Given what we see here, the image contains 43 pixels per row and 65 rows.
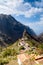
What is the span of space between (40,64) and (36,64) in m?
0.26

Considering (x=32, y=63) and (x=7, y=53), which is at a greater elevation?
(x=7, y=53)

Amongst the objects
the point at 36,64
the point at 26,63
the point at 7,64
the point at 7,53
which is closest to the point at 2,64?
the point at 7,64

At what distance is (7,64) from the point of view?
35.8ft

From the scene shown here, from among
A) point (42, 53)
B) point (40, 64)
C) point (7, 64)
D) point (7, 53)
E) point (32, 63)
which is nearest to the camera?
point (40, 64)

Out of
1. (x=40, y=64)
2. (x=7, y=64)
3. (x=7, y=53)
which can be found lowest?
(x=40, y=64)

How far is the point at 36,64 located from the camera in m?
8.73

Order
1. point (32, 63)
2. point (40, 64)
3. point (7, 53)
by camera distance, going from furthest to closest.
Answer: point (7, 53) → point (32, 63) → point (40, 64)

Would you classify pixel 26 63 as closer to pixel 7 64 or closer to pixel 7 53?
pixel 7 64

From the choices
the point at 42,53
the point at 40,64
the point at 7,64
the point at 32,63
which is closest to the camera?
the point at 40,64

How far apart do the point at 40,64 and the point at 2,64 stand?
3.55 m

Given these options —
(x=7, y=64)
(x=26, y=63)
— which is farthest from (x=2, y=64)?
(x=26, y=63)

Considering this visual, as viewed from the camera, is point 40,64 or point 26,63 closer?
point 40,64

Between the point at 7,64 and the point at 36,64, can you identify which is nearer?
the point at 36,64

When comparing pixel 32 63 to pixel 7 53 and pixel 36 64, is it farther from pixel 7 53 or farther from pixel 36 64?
pixel 7 53
